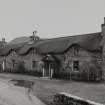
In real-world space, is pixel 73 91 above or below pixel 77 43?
below

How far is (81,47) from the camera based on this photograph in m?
23.0

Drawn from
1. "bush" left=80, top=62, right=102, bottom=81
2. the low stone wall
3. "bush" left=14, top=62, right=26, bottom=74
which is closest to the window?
"bush" left=80, top=62, right=102, bottom=81

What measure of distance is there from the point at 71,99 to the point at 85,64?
13.3 meters

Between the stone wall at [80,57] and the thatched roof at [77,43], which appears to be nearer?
the stone wall at [80,57]

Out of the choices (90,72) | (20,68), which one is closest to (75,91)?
(90,72)

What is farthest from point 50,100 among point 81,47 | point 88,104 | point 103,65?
point 81,47

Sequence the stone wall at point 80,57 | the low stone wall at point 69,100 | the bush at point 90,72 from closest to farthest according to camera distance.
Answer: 1. the low stone wall at point 69,100
2. the bush at point 90,72
3. the stone wall at point 80,57

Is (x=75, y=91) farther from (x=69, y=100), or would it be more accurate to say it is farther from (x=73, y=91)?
(x=69, y=100)

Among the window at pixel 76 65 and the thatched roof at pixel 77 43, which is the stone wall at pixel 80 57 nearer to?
the window at pixel 76 65

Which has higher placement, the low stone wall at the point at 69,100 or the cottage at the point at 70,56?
the cottage at the point at 70,56

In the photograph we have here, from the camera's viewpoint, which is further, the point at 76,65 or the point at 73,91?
the point at 76,65

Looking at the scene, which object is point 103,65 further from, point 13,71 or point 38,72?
point 13,71

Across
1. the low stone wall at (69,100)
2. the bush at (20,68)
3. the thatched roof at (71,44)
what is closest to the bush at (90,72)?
the thatched roof at (71,44)

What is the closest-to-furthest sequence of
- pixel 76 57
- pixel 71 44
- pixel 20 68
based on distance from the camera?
1. pixel 76 57
2. pixel 71 44
3. pixel 20 68
